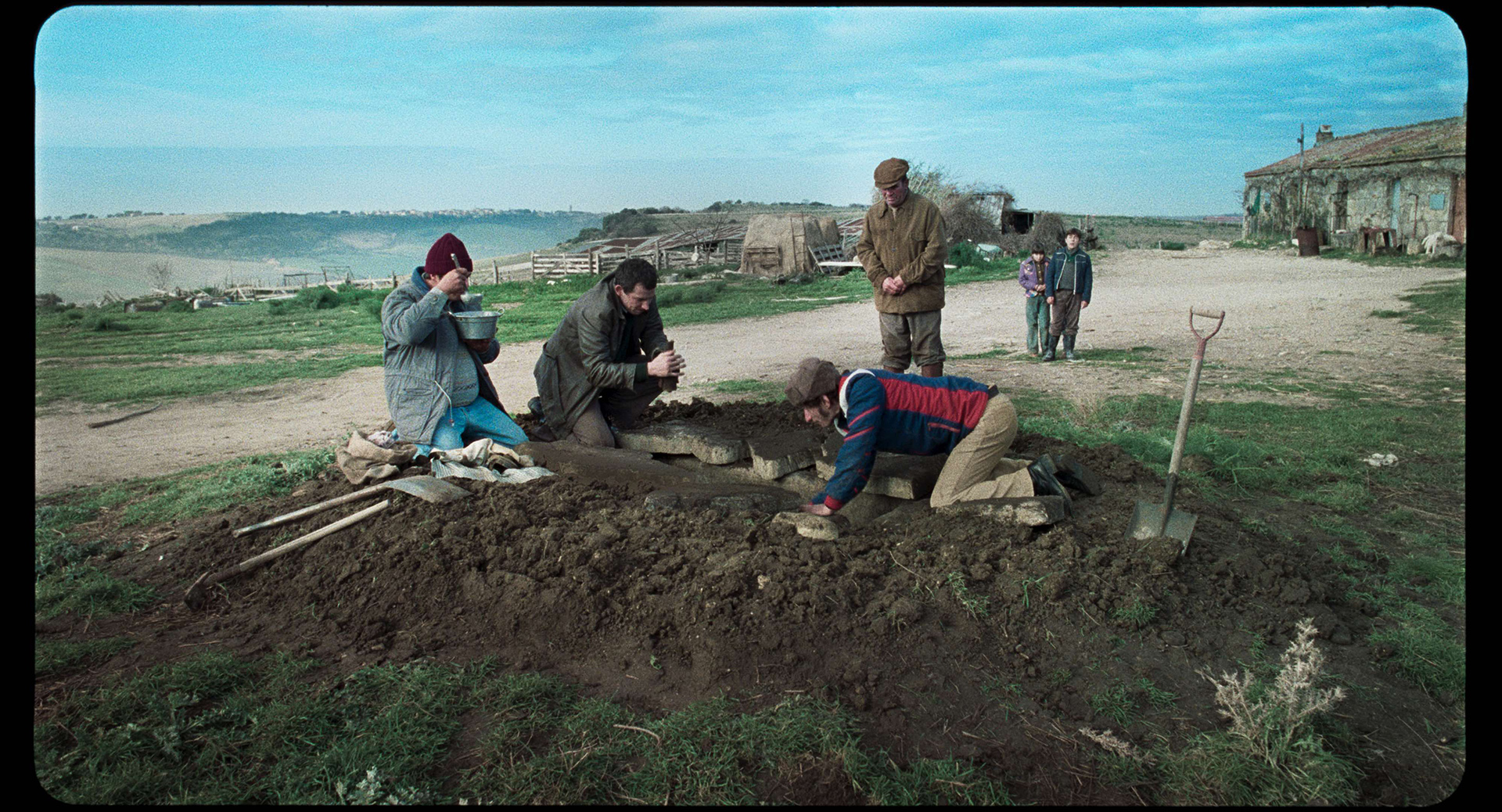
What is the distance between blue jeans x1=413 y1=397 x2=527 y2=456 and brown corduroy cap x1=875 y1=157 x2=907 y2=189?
135 inches

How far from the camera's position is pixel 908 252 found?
6812mm

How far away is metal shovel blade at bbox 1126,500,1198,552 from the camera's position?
404 centimetres

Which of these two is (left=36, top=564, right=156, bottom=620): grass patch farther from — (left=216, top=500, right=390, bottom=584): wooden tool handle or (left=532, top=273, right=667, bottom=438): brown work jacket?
(left=532, top=273, right=667, bottom=438): brown work jacket

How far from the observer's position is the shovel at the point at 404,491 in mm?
4555

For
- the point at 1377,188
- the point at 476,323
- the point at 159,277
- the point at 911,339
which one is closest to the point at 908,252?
the point at 911,339

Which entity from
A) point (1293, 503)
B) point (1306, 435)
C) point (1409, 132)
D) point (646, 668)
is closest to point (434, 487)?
point (646, 668)

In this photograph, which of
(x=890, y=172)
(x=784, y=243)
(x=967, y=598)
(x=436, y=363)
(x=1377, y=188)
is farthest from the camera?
(x=784, y=243)

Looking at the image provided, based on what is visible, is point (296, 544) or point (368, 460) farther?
point (368, 460)

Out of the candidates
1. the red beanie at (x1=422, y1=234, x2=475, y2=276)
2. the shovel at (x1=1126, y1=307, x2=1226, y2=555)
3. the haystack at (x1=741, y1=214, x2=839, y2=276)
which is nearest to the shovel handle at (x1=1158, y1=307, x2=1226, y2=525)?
the shovel at (x1=1126, y1=307, x2=1226, y2=555)

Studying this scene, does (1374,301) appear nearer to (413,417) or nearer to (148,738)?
(413,417)

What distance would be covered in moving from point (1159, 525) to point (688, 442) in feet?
9.16

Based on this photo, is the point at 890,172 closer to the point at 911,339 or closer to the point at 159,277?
the point at 911,339

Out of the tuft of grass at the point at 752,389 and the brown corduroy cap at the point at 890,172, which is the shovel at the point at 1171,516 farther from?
the tuft of grass at the point at 752,389

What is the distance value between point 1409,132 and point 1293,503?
1201 inches
